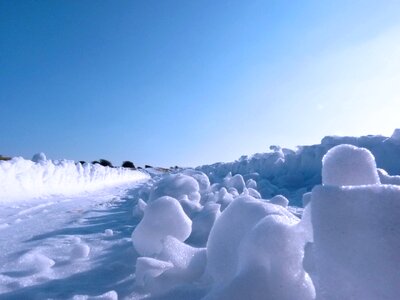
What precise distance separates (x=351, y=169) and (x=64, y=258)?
65.3 inches

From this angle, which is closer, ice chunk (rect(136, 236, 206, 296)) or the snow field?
the snow field

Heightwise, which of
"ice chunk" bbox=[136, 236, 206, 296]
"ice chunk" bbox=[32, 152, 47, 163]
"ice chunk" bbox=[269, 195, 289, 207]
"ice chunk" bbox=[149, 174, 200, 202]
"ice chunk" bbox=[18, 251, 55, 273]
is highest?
"ice chunk" bbox=[32, 152, 47, 163]

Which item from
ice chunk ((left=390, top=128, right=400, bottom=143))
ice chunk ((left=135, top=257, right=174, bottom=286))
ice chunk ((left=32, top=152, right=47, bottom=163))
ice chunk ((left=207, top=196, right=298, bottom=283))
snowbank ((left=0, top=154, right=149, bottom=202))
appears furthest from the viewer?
ice chunk ((left=32, top=152, right=47, bottom=163))

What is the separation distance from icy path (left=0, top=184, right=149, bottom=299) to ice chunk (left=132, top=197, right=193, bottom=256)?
0.40 ft

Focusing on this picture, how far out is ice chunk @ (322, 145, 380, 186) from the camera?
44.4 inches

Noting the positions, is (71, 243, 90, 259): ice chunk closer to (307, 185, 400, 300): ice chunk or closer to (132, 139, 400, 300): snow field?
(132, 139, 400, 300): snow field

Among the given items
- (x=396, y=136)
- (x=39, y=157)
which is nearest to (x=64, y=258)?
(x=396, y=136)

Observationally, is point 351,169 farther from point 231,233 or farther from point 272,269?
point 231,233

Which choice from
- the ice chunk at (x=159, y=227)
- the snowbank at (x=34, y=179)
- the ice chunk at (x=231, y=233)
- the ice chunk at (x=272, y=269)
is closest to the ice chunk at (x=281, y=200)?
the ice chunk at (x=159, y=227)

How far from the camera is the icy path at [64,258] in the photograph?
154cm

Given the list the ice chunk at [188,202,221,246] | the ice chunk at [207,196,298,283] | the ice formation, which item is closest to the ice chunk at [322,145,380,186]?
the ice formation

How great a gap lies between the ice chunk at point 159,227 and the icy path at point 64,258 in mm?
121

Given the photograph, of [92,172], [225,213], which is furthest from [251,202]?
[92,172]

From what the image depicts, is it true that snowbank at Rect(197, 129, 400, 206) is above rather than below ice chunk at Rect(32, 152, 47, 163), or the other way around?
below
